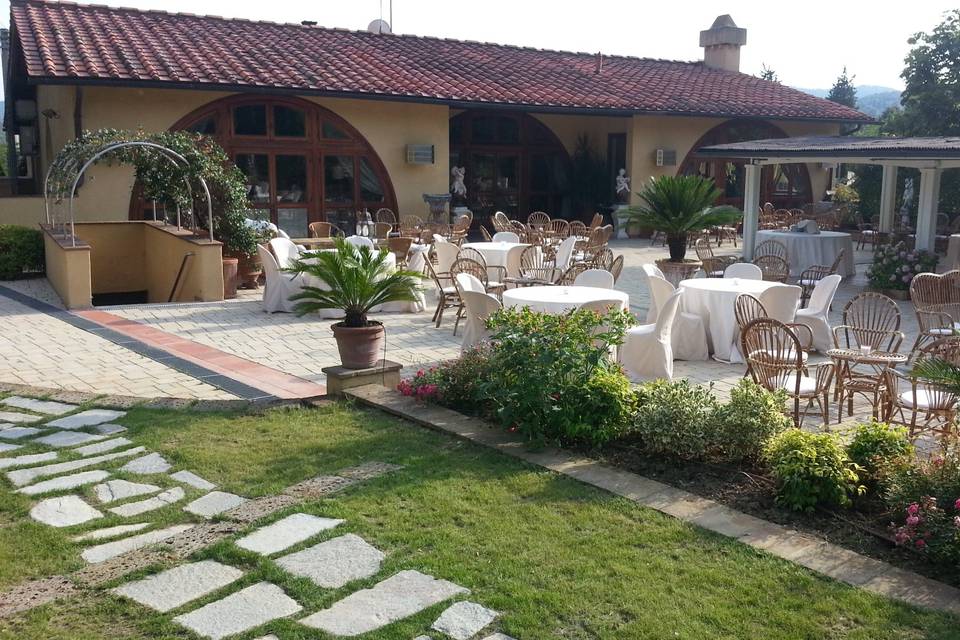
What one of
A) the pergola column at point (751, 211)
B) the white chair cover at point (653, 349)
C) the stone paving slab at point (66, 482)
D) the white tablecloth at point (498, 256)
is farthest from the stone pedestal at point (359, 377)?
the pergola column at point (751, 211)

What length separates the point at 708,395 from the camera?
548 centimetres

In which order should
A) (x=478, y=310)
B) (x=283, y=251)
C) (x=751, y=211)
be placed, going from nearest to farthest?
1. (x=478, y=310)
2. (x=283, y=251)
3. (x=751, y=211)

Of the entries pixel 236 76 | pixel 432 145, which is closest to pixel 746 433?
pixel 236 76

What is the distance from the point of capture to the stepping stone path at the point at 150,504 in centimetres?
459

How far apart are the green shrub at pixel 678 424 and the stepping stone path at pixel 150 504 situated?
99.9 inches

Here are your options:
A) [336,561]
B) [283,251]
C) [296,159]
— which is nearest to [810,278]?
[283,251]

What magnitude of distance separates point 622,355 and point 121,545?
16.2 ft

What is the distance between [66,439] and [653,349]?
15.3 ft

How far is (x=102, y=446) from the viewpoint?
18.5ft

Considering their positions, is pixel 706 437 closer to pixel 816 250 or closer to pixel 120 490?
pixel 120 490

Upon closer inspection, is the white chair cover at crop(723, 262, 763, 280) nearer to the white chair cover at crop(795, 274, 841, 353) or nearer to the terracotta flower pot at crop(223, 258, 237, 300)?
the white chair cover at crop(795, 274, 841, 353)

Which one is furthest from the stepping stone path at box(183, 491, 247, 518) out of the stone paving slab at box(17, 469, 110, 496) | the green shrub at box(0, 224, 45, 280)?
the green shrub at box(0, 224, 45, 280)

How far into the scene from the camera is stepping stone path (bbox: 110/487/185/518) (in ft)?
15.1

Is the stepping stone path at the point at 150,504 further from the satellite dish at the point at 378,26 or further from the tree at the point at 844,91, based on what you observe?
the tree at the point at 844,91
